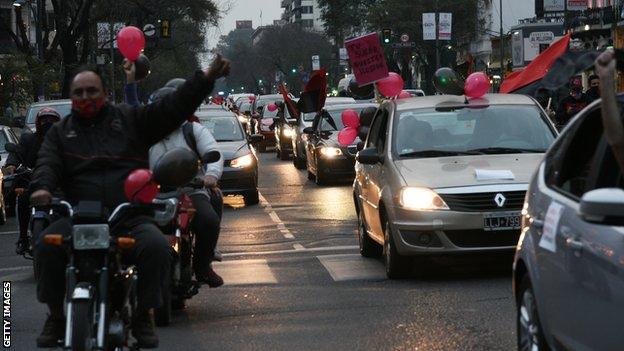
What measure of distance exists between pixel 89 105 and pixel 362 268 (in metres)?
6.31

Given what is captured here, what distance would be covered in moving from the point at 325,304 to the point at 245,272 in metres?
2.63

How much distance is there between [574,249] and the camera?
621 cm

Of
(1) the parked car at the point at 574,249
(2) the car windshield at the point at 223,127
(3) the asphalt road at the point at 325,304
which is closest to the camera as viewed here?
(1) the parked car at the point at 574,249

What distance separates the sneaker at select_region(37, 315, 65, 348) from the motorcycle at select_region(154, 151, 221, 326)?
2.05 metres

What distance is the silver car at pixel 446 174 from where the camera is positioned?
12.3 meters

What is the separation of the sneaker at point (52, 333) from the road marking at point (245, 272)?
5.29m

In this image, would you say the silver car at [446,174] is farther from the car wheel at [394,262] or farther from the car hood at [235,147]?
the car hood at [235,147]

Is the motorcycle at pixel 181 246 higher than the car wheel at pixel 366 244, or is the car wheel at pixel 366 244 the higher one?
the motorcycle at pixel 181 246

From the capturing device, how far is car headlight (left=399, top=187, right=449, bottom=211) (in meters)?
12.3

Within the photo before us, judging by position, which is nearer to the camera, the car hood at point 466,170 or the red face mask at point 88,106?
the red face mask at point 88,106

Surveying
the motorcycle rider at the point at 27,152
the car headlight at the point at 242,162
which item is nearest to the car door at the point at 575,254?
the motorcycle rider at the point at 27,152

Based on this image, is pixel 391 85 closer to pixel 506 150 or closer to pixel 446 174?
pixel 506 150

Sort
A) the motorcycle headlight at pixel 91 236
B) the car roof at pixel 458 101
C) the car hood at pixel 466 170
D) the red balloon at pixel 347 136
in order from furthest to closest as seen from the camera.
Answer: the red balloon at pixel 347 136
the car roof at pixel 458 101
the car hood at pixel 466 170
the motorcycle headlight at pixel 91 236
